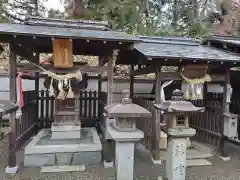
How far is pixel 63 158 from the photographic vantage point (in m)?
5.63

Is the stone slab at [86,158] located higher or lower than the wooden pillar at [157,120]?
lower

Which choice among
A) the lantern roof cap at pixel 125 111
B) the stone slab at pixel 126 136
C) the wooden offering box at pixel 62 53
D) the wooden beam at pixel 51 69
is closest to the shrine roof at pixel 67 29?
the wooden offering box at pixel 62 53

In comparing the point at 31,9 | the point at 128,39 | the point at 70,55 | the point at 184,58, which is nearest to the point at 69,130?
the point at 70,55

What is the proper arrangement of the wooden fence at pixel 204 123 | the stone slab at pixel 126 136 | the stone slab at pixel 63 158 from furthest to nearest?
1. the wooden fence at pixel 204 123
2. the stone slab at pixel 63 158
3. the stone slab at pixel 126 136

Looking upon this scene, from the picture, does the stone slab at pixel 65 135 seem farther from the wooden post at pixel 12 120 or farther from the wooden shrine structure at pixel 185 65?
the wooden shrine structure at pixel 185 65

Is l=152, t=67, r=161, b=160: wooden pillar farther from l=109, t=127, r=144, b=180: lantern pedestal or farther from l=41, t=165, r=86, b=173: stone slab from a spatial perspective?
l=41, t=165, r=86, b=173: stone slab

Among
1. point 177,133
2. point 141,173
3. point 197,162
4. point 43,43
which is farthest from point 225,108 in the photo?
point 43,43

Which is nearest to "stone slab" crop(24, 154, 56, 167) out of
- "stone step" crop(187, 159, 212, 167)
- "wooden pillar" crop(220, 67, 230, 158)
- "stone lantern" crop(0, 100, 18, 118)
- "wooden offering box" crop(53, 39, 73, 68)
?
"stone lantern" crop(0, 100, 18, 118)

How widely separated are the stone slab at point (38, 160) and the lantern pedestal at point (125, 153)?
84.6 inches

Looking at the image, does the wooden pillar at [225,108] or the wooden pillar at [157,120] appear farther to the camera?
the wooden pillar at [225,108]

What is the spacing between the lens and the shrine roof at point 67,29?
4.88 m

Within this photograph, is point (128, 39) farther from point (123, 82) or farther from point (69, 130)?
point (123, 82)

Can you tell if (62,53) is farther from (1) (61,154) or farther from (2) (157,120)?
(2) (157,120)

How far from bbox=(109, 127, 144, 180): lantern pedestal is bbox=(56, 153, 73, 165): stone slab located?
6.18ft
